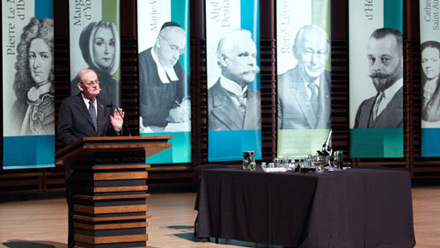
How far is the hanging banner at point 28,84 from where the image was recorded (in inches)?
349

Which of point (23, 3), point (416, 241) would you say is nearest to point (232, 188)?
point (416, 241)

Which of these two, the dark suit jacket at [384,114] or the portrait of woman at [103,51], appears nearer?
the portrait of woman at [103,51]

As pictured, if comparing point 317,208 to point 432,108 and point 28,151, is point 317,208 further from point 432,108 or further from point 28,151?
point 432,108

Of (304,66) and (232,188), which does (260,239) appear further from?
(304,66)

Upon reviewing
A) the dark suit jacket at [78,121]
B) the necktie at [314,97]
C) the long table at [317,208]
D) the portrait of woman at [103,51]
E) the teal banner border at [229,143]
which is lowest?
the long table at [317,208]

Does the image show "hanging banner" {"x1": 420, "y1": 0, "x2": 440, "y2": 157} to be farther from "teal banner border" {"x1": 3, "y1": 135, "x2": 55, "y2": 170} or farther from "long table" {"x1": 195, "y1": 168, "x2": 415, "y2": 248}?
"teal banner border" {"x1": 3, "y1": 135, "x2": 55, "y2": 170}

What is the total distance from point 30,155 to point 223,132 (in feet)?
8.94

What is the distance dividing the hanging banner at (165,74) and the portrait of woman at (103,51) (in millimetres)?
357

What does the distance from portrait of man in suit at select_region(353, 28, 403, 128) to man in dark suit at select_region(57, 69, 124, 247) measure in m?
6.10

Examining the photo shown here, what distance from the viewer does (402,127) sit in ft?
32.9

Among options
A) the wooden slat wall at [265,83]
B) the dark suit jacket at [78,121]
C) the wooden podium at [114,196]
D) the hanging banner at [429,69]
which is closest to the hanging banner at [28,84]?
the wooden slat wall at [265,83]

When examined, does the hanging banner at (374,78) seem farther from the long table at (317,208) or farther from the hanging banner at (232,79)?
the long table at (317,208)

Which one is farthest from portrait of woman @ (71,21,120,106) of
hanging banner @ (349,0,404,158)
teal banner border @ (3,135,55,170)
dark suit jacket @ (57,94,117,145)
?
dark suit jacket @ (57,94,117,145)

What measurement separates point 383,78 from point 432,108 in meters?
0.92
